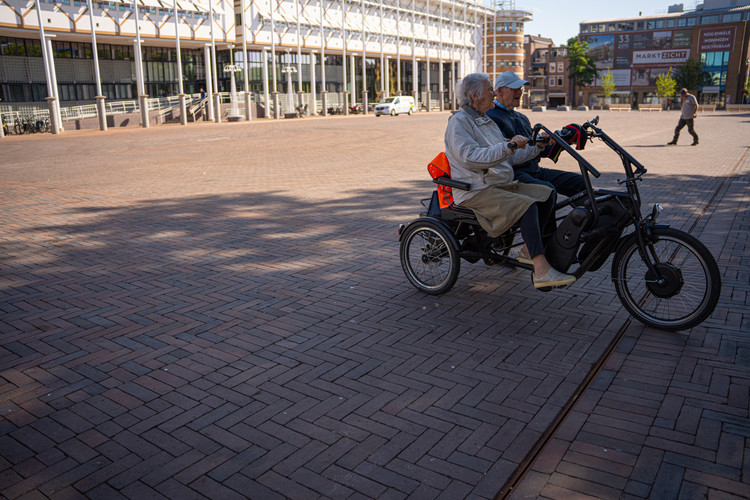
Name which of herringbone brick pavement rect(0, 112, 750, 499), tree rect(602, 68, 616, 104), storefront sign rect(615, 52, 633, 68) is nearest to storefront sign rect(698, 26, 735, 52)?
storefront sign rect(615, 52, 633, 68)

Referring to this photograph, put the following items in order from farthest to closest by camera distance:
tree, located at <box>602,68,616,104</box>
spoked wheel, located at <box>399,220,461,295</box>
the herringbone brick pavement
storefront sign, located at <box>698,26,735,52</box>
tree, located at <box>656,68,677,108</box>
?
tree, located at <box>602,68,616,104</box> < storefront sign, located at <box>698,26,735,52</box> < tree, located at <box>656,68,677,108</box> < spoked wheel, located at <box>399,220,461,295</box> < the herringbone brick pavement

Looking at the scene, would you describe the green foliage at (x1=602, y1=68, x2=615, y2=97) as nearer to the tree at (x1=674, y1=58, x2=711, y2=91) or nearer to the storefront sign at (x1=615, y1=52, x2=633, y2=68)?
the storefront sign at (x1=615, y1=52, x2=633, y2=68)

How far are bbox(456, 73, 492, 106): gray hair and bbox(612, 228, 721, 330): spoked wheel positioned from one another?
1.59 metres

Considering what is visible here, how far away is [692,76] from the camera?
92.1 metres

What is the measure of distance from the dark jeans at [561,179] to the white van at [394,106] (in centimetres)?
4839

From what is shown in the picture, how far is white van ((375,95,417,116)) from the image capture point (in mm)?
52562

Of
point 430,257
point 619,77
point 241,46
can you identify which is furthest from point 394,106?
point 619,77

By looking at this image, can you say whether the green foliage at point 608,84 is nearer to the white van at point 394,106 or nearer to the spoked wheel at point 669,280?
the white van at point 394,106

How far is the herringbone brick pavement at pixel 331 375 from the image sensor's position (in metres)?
2.78

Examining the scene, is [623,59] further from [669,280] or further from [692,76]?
[669,280]

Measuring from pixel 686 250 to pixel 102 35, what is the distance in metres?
41.7

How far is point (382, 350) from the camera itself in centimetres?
411

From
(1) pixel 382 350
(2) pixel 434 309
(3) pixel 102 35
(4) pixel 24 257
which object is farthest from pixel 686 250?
(3) pixel 102 35

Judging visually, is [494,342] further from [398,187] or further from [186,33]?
[186,33]
